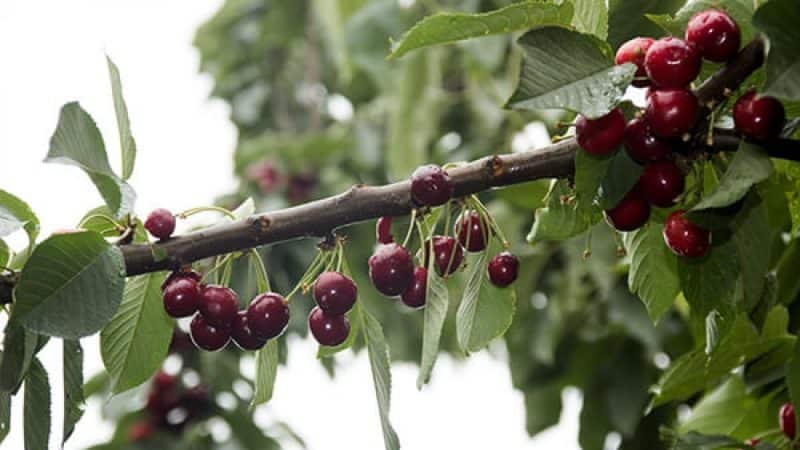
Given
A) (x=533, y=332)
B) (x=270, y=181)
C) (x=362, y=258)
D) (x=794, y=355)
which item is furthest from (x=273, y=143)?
(x=794, y=355)

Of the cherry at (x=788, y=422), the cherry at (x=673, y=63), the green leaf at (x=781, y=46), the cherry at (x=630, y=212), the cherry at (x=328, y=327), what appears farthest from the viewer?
the cherry at (x=788, y=422)

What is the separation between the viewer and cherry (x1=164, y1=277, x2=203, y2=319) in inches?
49.4

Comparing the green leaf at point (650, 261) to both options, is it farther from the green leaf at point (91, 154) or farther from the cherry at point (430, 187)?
the green leaf at point (91, 154)

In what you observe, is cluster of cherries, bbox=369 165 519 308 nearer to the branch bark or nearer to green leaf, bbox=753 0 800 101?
Answer: the branch bark

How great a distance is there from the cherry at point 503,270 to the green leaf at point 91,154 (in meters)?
0.41

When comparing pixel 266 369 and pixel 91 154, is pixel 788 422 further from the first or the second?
pixel 91 154

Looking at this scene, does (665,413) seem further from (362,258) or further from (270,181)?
(270,181)

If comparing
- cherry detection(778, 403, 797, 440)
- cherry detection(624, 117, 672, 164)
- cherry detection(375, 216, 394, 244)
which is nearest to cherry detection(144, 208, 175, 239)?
cherry detection(375, 216, 394, 244)

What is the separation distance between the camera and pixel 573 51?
3.72ft

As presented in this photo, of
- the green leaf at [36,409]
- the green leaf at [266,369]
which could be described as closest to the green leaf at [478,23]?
the green leaf at [266,369]

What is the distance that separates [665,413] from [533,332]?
3.74 feet

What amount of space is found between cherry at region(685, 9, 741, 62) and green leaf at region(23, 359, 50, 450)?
741 mm

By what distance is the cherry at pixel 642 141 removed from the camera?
1157 mm

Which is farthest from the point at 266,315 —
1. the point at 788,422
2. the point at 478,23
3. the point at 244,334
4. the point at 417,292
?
the point at 788,422
